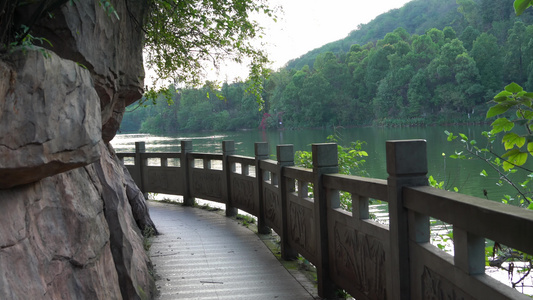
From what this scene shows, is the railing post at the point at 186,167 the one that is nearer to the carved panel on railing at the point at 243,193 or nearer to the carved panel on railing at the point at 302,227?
the carved panel on railing at the point at 243,193

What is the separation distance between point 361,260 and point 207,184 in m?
6.94

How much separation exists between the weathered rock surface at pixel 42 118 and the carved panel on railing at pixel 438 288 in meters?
2.16

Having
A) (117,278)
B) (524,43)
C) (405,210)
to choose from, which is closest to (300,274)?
(117,278)

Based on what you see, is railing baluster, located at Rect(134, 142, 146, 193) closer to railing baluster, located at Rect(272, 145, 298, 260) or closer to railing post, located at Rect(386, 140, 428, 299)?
railing baluster, located at Rect(272, 145, 298, 260)

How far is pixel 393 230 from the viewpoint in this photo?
3.24m

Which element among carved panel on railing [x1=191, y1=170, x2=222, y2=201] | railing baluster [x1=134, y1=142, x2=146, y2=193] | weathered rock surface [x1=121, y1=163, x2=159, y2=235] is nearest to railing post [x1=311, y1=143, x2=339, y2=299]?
weathered rock surface [x1=121, y1=163, x2=159, y2=235]

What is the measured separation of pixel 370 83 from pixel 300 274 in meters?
62.2

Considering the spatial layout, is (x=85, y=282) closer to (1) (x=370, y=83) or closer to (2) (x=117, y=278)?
(2) (x=117, y=278)

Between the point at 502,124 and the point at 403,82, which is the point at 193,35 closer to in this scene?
the point at 502,124

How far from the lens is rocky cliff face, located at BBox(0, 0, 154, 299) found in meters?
2.54

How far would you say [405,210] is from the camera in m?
3.15

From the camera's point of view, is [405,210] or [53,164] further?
[405,210]

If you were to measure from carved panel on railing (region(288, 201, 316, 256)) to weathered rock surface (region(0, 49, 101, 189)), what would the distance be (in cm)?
265

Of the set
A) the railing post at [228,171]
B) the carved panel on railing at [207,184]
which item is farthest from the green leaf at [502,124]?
the carved panel on railing at [207,184]
